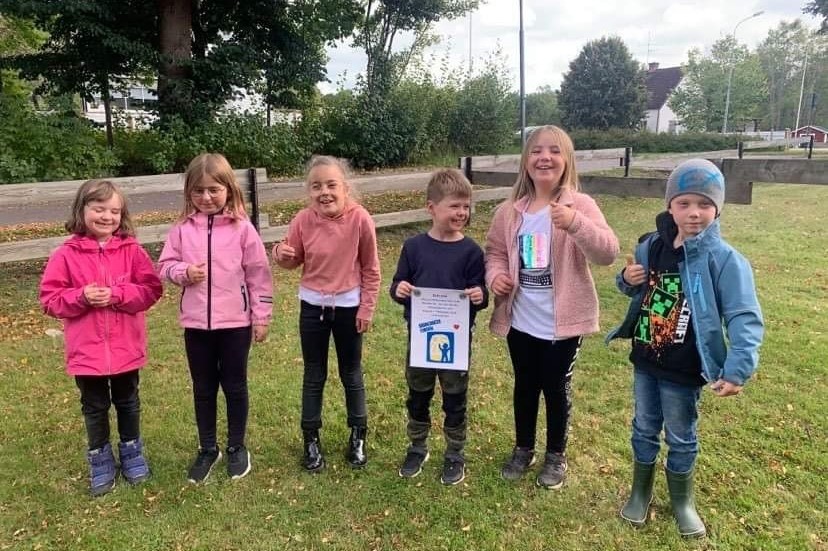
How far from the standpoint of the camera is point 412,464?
3182mm

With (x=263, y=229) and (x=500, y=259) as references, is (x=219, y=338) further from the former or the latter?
(x=263, y=229)

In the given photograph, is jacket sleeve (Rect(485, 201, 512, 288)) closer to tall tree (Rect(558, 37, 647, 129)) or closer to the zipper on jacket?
the zipper on jacket

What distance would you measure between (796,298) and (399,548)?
5039mm

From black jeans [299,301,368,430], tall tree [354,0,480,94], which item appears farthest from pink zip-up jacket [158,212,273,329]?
tall tree [354,0,480,94]

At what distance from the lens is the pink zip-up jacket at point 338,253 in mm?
3027

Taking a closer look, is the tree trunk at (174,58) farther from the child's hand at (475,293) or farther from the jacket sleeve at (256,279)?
the child's hand at (475,293)

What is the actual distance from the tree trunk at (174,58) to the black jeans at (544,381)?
11.4 meters

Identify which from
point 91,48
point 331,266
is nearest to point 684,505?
point 331,266

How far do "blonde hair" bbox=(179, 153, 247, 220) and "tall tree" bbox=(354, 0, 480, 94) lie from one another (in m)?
15.5

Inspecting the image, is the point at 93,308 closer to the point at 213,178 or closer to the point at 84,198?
the point at 84,198

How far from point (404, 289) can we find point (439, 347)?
0.33 m

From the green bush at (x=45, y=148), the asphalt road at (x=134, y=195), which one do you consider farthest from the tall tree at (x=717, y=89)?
the green bush at (x=45, y=148)

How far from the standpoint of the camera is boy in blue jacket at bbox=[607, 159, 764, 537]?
7.55ft

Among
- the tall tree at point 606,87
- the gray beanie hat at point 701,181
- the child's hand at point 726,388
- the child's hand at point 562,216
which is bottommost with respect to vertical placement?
the child's hand at point 726,388
